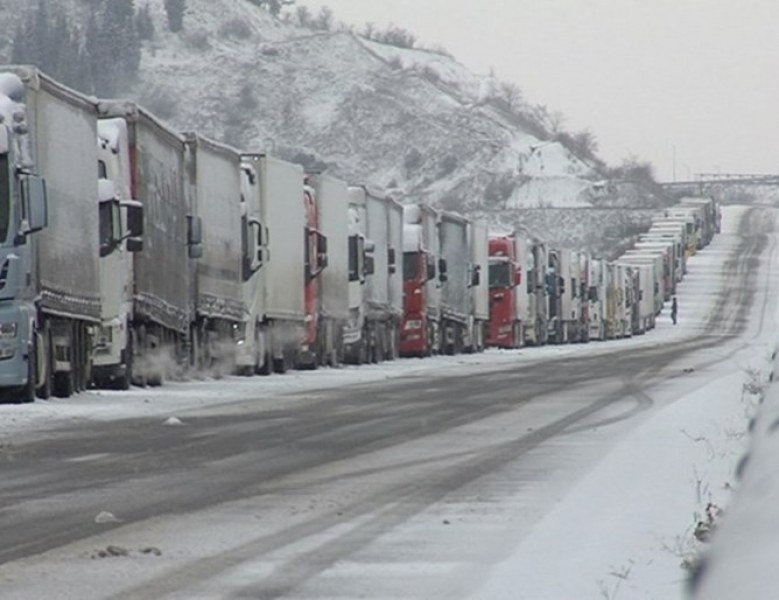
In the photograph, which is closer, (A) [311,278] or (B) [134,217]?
(B) [134,217]

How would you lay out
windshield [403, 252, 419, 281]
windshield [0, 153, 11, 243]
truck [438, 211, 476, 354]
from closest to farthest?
windshield [0, 153, 11, 243]
windshield [403, 252, 419, 281]
truck [438, 211, 476, 354]

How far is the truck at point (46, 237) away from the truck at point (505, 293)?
36018mm

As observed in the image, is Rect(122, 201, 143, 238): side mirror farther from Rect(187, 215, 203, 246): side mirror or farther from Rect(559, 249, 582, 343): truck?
Rect(559, 249, 582, 343): truck

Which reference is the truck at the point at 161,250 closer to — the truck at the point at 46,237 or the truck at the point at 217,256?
the truck at the point at 217,256

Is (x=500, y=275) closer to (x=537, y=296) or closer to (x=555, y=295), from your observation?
(x=537, y=296)

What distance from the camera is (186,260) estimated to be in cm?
2980

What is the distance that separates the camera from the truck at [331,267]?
126 ft

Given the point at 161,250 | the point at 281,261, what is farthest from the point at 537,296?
the point at 161,250

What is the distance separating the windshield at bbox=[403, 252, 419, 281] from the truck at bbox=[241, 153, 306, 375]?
1163cm

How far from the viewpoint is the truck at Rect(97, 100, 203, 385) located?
26.5m

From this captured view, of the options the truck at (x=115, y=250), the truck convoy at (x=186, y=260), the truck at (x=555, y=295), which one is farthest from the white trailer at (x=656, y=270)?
the truck at (x=115, y=250)

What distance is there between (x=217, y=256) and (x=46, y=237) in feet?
29.3

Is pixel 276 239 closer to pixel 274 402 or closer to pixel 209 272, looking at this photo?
pixel 209 272

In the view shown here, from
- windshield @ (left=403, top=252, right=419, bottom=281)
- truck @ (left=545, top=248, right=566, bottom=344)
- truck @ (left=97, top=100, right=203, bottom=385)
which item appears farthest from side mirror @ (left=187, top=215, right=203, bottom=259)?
truck @ (left=545, top=248, right=566, bottom=344)
